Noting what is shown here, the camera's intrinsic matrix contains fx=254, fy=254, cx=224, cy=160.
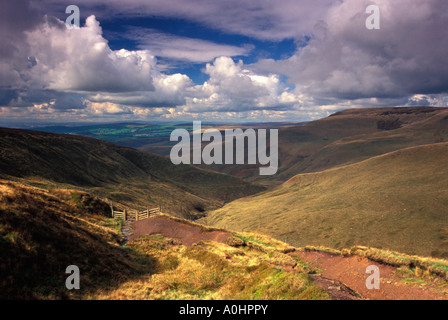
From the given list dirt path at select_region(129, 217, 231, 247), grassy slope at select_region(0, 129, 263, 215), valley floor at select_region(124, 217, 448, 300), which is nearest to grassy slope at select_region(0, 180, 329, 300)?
valley floor at select_region(124, 217, 448, 300)

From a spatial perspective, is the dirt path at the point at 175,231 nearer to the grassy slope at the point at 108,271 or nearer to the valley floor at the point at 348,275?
the valley floor at the point at 348,275

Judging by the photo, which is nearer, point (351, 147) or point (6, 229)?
point (6, 229)

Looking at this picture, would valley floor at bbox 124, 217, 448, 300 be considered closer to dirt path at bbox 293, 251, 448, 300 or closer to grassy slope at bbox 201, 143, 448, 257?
dirt path at bbox 293, 251, 448, 300

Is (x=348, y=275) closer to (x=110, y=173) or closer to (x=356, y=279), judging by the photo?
(x=356, y=279)

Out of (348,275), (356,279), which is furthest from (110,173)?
(356,279)
